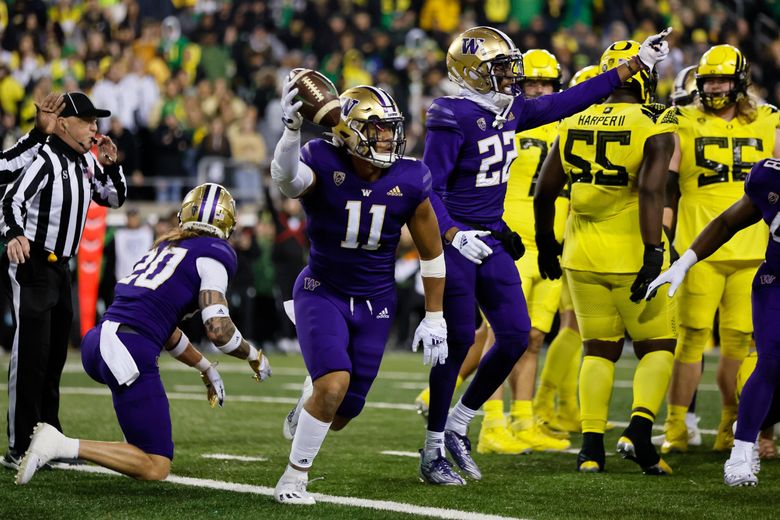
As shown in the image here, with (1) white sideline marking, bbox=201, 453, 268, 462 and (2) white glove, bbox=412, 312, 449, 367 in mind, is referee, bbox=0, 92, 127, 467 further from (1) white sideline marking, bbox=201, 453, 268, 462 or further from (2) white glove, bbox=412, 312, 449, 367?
(2) white glove, bbox=412, 312, 449, 367

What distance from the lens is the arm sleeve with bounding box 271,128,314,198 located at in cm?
464

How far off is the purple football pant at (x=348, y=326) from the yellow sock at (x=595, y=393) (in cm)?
137

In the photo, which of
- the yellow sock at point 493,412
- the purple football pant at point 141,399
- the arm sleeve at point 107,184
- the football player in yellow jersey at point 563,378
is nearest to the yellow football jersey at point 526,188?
the football player in yellow jersey at point 563,378

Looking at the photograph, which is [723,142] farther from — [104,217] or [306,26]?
[306,26]

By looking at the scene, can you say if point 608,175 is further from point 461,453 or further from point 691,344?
point 461,453

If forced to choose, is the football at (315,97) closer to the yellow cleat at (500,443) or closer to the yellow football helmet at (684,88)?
the yellow cleat at (500,443)

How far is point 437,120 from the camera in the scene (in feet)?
19.1

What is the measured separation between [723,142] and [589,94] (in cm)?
118

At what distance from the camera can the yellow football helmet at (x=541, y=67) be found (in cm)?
734

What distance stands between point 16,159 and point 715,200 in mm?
3665

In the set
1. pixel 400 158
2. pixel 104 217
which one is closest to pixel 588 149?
pixel 400 158

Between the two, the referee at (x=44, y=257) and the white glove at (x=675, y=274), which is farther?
the referee at (x=44, y=257)

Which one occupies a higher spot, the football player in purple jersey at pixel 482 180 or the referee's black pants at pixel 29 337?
the football player in purple jersey at pixel 482 180

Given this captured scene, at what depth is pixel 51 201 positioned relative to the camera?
6.00 m
